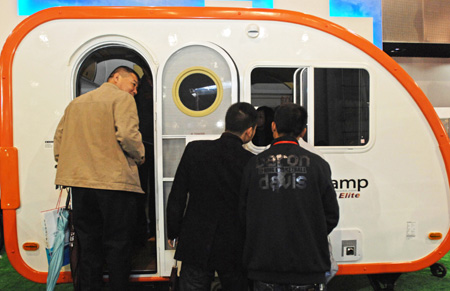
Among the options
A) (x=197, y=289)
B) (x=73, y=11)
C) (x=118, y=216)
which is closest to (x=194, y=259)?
(x=197, y=289)

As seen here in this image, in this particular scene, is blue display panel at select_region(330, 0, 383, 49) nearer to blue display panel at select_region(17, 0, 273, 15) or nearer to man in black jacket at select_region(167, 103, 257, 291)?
blue display panel at select_region(17, 0, 273, 15)

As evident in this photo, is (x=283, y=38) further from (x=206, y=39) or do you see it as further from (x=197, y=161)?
(x=197, y=161)

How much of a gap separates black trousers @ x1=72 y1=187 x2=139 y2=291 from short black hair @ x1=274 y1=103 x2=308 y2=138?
1342mm

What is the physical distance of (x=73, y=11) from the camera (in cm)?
277

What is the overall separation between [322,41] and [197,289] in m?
2.21

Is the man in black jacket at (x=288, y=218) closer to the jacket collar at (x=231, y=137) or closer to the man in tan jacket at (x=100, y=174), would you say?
the jacket collar at (x=231, y=137)

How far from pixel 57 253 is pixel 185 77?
175cm

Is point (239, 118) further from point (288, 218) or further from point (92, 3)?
point (92, 3)

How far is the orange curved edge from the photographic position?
8.85 feet

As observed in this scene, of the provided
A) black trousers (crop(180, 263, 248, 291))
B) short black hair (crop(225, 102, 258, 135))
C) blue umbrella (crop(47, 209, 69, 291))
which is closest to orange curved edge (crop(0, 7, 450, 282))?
blue umbrella (crop(47, 209, 69, 291))

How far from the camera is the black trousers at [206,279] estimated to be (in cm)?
208

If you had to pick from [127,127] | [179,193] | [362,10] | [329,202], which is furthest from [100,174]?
[362,10]

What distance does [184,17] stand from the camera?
2.79m

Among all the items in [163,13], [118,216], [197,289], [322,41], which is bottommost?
[197,289]
